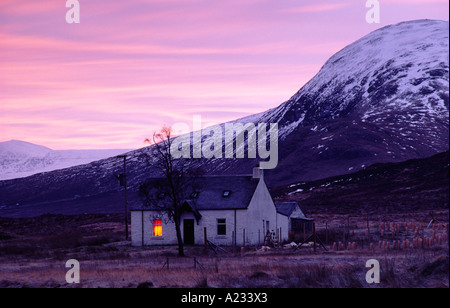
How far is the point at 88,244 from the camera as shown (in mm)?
59406

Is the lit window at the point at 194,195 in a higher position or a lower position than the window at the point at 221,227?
higher

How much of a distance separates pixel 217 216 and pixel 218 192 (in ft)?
8.21

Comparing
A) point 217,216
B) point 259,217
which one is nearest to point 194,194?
point 217,216

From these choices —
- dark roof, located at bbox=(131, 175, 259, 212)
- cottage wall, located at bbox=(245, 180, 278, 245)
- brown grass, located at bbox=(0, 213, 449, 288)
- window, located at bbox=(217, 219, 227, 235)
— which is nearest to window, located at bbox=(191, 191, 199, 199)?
dark roof, located at bbox=(131, 175, 259, 212)

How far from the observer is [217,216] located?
5422 cm

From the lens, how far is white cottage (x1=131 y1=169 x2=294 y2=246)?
176 feet

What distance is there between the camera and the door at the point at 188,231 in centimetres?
5512

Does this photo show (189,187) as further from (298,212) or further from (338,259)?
(338,259)

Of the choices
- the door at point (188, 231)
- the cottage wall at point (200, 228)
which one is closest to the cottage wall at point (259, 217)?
the cottage wall at point (200, 228)

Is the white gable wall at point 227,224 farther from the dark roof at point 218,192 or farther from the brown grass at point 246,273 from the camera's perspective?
the brown grass at point 246,273

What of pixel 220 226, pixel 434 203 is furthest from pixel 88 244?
pixel 434 203
